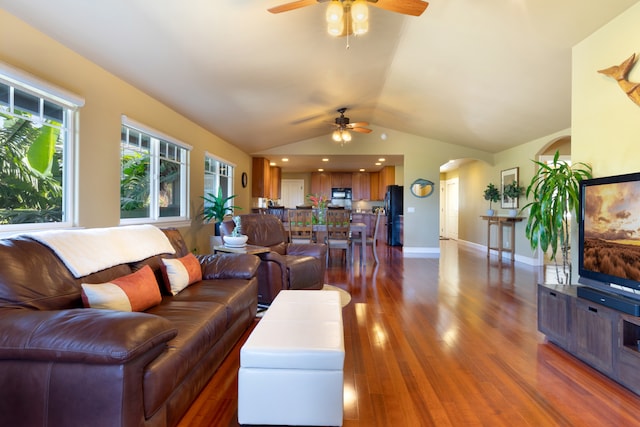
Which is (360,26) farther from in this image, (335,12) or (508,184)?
(508,184)

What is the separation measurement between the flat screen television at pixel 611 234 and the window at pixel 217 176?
4.72 meters

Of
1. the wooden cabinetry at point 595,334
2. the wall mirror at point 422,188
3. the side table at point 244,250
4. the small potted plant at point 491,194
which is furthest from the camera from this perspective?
the wall mirror at point 422,188

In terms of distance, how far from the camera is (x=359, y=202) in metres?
9.92

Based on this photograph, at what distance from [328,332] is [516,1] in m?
2.73

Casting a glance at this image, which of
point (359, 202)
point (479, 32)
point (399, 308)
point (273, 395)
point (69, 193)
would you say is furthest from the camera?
point (359, 202)

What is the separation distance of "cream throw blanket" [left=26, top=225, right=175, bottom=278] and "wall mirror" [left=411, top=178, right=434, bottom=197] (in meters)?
5.41

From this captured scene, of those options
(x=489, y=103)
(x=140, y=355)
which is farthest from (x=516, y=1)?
(x=140, y=355)

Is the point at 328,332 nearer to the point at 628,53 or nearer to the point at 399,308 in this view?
the point at 399,308

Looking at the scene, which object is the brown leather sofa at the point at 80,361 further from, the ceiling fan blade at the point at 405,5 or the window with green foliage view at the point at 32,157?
the ceiling fan blade at the point at 405,5

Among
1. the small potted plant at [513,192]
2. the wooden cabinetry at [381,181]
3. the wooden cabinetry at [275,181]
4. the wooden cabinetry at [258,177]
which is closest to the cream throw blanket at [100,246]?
the wooden cabinetry at [258,177]

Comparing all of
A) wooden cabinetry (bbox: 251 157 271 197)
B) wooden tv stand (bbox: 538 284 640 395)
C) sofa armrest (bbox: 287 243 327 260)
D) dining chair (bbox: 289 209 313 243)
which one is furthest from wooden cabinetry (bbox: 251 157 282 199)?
wooden tv stand (bbox: 538 284 640 395)

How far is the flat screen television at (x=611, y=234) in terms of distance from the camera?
183 cm

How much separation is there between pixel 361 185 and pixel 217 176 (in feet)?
17.1

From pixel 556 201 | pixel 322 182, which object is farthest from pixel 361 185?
pixel 556 201
